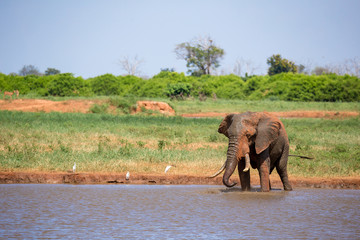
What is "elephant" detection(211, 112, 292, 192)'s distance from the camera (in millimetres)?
9859

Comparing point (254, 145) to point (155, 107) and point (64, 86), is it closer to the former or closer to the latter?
point (155, 107)

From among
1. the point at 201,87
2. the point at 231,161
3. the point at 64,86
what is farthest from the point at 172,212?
the point at 201,87

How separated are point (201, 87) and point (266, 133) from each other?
4734cm

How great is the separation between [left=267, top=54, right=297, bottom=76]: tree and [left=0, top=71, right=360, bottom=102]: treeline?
13990 millimetres

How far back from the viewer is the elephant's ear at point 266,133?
10.1 meters

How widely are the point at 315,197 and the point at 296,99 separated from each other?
4250cm

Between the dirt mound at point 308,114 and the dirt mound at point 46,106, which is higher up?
the dirt mound at point 46,106

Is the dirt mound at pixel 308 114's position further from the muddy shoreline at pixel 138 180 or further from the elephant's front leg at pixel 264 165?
the elephant's front leg at pixel 264 165

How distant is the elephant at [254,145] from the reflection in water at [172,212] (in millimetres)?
538

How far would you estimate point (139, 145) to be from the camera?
60.8 ft

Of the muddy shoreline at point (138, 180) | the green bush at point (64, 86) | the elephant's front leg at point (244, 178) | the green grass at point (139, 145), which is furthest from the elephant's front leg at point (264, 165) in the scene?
the green bush at point (64, 86)

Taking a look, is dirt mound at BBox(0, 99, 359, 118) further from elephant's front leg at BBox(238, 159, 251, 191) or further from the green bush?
elephant's front leg at BBox(238, 159, 251, 191)

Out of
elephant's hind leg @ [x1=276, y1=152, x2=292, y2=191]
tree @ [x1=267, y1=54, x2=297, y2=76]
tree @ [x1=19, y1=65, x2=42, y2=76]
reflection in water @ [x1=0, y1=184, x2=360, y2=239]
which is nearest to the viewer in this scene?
reflection in water @ [x1=0, y1=184, x2=360, y2=239]

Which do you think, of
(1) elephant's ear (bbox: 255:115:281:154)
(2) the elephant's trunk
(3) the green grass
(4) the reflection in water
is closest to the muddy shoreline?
(4) the reflection in water
